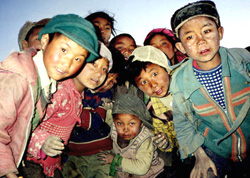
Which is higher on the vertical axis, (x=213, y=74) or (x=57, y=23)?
(x=57, y=23)

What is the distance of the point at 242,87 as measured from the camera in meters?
2.13

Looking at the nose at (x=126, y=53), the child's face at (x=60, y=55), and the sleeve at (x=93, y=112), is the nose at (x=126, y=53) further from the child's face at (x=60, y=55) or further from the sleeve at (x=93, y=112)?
the child's face at (x=60, y=55)

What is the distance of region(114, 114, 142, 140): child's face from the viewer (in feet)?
9.45

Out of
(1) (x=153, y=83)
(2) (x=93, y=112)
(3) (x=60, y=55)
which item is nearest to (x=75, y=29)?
(3) (x=60, y=55)

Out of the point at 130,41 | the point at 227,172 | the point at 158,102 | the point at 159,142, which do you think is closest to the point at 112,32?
the point at 130,41

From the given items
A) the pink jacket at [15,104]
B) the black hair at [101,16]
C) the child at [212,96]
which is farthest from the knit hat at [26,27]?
the child at [212,96]

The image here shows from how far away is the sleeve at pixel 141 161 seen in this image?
8.75ft

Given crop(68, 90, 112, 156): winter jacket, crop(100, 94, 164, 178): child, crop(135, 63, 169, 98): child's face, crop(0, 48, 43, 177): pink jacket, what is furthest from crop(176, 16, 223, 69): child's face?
crop(0, 48, 43, 177): pink jacket

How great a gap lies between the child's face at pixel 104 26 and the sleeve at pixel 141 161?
2372mm

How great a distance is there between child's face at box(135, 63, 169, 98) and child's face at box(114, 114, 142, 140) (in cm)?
57

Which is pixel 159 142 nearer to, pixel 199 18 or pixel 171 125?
pixel 171 125

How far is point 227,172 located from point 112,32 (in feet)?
11.9

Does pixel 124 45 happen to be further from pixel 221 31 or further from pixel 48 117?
pixel 48 117

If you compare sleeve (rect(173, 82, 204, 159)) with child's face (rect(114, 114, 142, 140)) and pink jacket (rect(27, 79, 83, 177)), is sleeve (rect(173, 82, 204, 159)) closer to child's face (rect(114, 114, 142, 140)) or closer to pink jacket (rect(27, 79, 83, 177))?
child's face (rect(114, 114, 142, 140))
